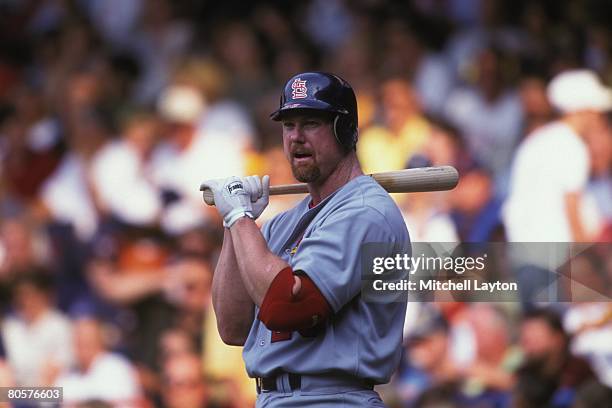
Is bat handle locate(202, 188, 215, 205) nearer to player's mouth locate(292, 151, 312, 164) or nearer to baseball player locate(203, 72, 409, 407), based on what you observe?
baseball player locate(203, 72, 409, 407)

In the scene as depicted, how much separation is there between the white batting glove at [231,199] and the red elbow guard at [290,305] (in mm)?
319

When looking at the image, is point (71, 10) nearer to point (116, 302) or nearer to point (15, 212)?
point (15, 212)

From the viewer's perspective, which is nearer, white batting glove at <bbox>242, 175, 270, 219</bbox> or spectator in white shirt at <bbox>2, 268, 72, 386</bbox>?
white batting glove at <bbox>242, 175, 270, 219</bbox>

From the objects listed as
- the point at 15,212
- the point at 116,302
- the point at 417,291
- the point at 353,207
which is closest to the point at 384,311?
the point at 353,207

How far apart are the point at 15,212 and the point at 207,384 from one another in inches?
90.6

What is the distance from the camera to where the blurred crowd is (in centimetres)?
680

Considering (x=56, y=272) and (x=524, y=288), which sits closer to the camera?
(x=524, y=288)

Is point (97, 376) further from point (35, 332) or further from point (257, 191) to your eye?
point (257, 191)

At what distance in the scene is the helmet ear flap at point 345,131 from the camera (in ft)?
12.5

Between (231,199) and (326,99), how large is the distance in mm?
428

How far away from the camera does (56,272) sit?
27.6ft

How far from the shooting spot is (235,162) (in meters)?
8.51

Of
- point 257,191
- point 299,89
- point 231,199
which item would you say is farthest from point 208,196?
point 299,89

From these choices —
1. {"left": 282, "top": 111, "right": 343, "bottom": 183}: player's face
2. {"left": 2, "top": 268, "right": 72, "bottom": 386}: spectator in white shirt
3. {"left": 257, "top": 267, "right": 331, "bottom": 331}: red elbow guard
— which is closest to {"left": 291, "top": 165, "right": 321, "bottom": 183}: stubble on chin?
{"left": 282, "top": 111, "right": 343, "bottom": 183}: player's face
